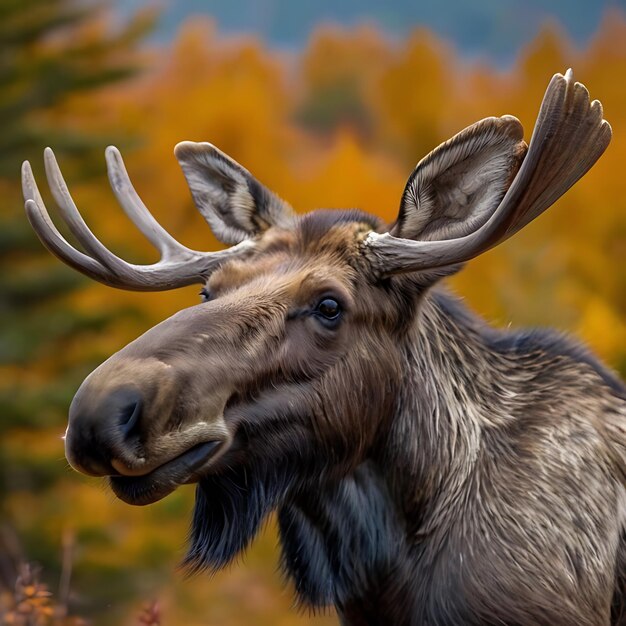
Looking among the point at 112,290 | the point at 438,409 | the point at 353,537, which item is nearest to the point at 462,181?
the point at 438,409

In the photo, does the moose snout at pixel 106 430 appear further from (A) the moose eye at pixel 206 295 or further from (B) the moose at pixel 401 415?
(A) the moose eye at pixel 206 295

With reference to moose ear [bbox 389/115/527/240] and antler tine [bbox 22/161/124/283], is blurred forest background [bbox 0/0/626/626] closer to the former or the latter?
antler tine [bbox 22/161/124/283]

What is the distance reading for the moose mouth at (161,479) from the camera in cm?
304

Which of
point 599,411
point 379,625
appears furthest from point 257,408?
point 599,411

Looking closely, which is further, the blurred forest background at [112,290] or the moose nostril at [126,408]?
the blurred forest background at [112,290]

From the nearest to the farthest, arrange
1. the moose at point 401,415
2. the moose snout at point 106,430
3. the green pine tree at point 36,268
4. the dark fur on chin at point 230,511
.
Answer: the moose snout at point 106,430 → the moose at point 401,415 → the dark fur on chin at point 230,511 → the green pine tree at point 36,268

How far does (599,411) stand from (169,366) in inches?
59.5

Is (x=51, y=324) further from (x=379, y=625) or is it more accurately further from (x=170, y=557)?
(x=379, y=625)

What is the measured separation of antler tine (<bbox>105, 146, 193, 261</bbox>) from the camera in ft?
13.2

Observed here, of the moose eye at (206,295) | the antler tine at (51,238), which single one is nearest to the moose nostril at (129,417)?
the moose eye at (206,295)

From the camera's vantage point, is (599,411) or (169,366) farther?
(599,411)

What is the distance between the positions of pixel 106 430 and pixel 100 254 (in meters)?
0.99

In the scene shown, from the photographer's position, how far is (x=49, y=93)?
784 inches

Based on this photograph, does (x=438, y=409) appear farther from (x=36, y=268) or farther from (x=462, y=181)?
(x=36, y=268)
